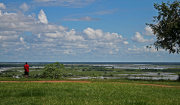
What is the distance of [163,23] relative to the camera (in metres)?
45.7

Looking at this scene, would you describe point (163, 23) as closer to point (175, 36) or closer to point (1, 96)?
point (175, 36)

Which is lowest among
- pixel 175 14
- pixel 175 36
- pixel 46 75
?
pixel 46 75

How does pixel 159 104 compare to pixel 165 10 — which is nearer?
pixel 159 104

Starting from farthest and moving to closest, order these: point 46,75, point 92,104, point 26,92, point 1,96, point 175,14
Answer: point 46,75 → point 175,14 → point 26,92 → point 1,96 → point 92,104

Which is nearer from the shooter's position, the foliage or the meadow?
the meadow

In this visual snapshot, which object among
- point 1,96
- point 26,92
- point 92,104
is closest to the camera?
point 92,104

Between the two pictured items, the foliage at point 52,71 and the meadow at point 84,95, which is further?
the foliage at point 52,71

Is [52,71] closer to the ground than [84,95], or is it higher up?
higher up

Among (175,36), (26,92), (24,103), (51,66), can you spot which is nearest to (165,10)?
(175,36)

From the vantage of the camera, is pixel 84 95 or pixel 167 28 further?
pixel 167 28

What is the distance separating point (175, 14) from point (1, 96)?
1377 inches

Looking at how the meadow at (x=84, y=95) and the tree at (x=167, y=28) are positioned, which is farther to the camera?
the tree at (x=167, y=28)

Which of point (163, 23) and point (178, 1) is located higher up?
point (178, 1)

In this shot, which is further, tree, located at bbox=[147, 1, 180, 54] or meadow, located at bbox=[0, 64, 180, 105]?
tree, located at bbox=[147, 1, 180, 54]
